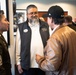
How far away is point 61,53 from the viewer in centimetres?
169

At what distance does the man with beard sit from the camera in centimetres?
240

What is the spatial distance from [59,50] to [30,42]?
810mm

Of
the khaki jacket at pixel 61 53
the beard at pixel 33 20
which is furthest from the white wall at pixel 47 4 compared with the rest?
the khaki jacket at pixel 61 53

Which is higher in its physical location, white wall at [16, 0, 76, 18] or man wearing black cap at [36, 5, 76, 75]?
white wall at [16, 0, 76, 18]

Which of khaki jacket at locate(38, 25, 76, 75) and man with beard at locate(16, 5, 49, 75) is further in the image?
man with beard at locate(16, 5, 49, 75)

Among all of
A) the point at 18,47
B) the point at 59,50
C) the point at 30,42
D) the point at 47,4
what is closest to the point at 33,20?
the point at 30,42

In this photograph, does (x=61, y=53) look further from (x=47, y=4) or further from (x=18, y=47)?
(x=47, y=4)

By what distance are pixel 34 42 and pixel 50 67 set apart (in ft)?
2.47

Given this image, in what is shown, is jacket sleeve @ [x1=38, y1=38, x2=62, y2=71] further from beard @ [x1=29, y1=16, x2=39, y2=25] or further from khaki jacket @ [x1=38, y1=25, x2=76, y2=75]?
beard @ [x1=29, y1=16, x2=39, y2=25]

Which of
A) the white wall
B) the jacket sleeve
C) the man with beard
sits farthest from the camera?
the white wall

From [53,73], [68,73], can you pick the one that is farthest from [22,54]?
[68,73]

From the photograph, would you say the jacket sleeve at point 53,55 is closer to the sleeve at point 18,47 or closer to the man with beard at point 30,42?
the man with beard at point 30,42

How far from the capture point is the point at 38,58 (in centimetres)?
192

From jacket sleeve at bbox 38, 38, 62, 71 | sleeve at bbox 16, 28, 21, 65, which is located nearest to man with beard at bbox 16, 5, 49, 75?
sleeve at bbox 16, 28, 21, 65
